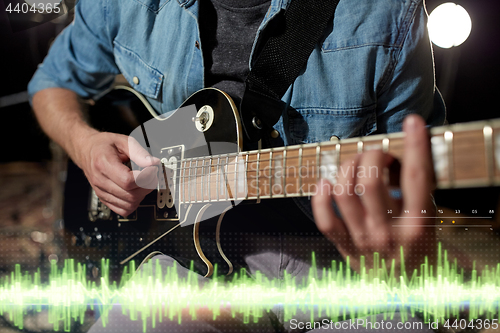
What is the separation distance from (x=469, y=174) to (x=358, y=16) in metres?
0.39

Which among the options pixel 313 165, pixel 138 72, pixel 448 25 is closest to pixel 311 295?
pixel 313 165

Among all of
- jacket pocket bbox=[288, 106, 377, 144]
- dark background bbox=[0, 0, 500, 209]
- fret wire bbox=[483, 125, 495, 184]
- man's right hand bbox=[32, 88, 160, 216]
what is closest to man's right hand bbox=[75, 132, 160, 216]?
man's right hand bbox=[32, 88, 160, 216]

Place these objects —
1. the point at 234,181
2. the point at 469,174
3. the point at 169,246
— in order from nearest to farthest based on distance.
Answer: the point at 469,174 → the point at 234,181 → the point at 169,246

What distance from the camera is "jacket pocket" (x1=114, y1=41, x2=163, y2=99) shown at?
0.76 metres

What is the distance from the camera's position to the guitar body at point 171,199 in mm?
588

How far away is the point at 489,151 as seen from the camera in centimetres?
34

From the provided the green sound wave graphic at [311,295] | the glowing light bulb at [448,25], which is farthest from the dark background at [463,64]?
the green sound wave graphic at [311,295]

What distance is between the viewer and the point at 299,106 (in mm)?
623

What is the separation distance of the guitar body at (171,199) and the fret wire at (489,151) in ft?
1.21

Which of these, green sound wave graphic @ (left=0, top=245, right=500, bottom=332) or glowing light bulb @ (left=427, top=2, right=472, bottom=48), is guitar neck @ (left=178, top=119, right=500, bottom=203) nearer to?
green sound wave graphic @ (left=0, top=245, right=500, bottom=332)

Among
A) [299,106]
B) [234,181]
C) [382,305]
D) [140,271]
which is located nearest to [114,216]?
[140,271]

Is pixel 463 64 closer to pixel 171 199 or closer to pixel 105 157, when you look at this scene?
pixel 171 199

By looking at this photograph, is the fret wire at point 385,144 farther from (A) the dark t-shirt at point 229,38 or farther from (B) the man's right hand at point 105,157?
(B) the man's right hand at point 105,157

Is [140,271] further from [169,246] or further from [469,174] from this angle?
[469,174]
